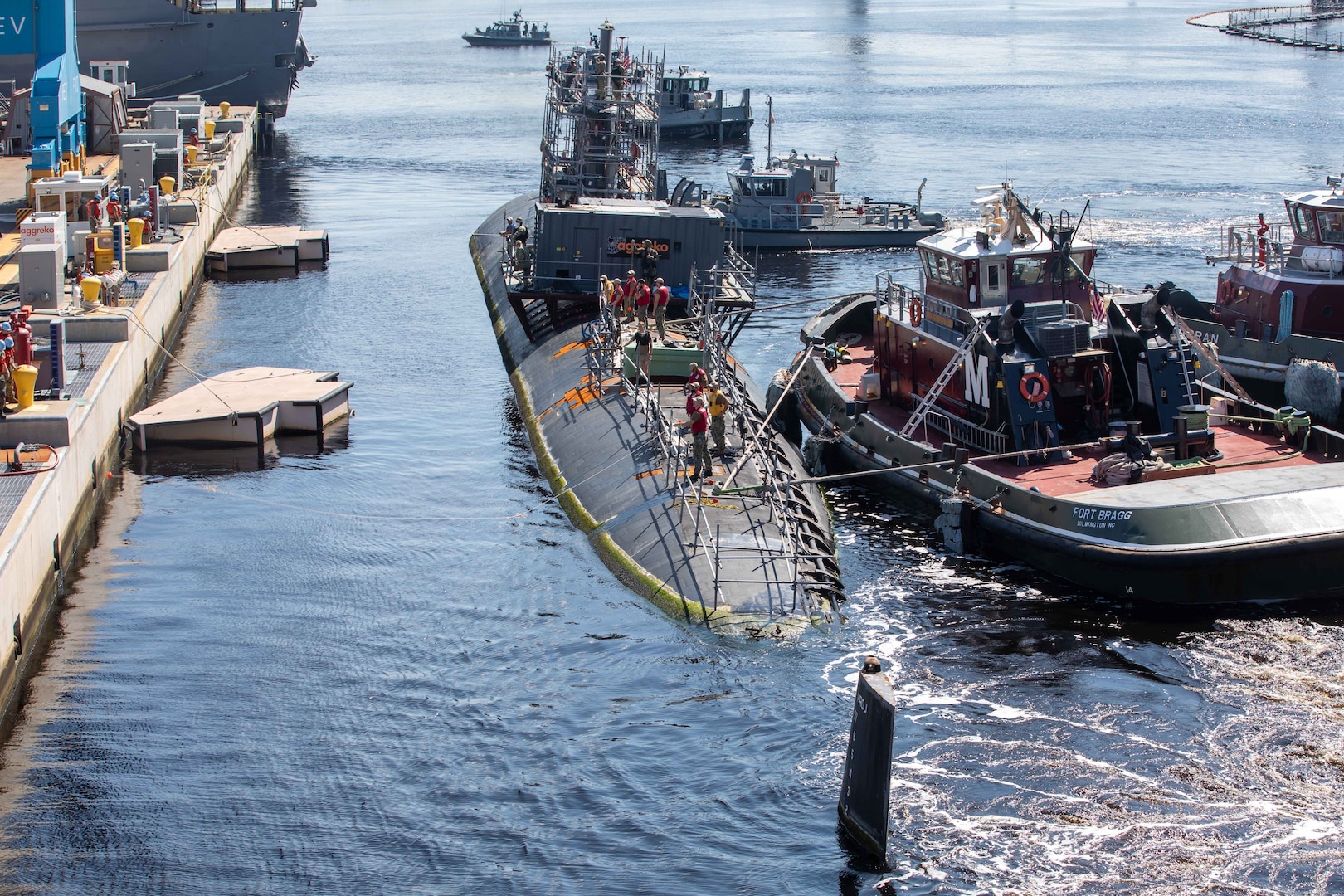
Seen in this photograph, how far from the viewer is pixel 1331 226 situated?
46656mm

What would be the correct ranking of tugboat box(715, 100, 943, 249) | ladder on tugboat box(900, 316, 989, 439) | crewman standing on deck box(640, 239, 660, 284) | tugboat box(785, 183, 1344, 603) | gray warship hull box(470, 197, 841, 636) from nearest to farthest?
gray warship hull box(470, 197, 841, 636) → tugboat box(785, 183, 1344, 603) → ladder on tugboat box(900, 316, 989, 439) → crewman standing on deck box(640, 239, 660, 284) → tugboat box(715, 100, 943, 249)

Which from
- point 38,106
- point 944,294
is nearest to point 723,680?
point 944,294

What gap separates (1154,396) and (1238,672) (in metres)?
10.2

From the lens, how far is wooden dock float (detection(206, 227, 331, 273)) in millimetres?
72375

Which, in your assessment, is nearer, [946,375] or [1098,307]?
[946,375]

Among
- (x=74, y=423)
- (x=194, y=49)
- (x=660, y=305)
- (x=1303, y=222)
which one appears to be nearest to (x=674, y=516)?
(x=660, y=305)

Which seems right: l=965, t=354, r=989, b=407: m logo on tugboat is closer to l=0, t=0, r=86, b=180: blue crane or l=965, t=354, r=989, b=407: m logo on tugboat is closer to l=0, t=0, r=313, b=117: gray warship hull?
l=0, t=0, r=86, b=180: blue crane

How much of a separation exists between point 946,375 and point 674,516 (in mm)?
9731

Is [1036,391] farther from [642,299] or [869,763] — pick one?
[869,763]

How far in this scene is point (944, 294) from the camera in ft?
135

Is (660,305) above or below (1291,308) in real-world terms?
below

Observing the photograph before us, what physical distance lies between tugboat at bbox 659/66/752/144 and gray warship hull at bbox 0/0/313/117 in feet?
99.7

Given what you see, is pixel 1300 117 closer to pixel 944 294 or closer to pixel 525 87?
pixel 525 87

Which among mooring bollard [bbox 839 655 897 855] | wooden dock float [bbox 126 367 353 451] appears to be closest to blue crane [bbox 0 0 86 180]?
wooden dock float [bbox 126 367 353 451]
